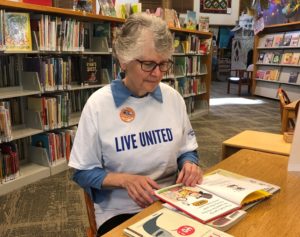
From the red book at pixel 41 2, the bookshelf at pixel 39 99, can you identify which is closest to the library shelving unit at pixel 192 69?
the bookshelf at pixel 39 99

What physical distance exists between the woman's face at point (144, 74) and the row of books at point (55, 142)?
2.16 metres

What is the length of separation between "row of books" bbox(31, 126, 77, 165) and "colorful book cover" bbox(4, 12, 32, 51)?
0.90 meters

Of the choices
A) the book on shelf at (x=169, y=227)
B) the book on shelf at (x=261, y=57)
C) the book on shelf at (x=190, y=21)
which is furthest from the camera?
the book on shelf at (x=261, y=57)

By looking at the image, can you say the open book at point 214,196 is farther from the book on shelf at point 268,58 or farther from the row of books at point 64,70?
the book on shelf at point 268,58

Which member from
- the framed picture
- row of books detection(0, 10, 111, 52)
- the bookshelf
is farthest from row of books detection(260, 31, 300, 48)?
row of books detection(0, 10, 111, 52)

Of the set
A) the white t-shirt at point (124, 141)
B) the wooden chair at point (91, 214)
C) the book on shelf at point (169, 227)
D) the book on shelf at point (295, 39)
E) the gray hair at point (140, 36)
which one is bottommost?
the wooden chair at point (91, 214)

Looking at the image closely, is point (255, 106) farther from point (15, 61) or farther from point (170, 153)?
point (170, 153)

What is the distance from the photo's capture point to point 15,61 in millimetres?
3158

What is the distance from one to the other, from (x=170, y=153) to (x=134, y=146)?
17 centimetres

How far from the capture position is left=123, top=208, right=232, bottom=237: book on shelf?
0.89m

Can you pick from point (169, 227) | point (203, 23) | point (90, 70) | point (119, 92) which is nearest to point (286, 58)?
point (203, 23)

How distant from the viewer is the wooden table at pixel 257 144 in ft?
6.50

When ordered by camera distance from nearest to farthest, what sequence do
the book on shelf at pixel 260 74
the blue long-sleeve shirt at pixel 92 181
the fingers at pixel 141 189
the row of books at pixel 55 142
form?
the fingers at pixel 141 189 → the blue long-sleeve shirt at pixel 92 181 → the row of books at pixel 55 142 → the book on shelf at pixel 260 74

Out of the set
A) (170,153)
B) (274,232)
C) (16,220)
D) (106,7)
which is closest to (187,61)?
(106,7)
